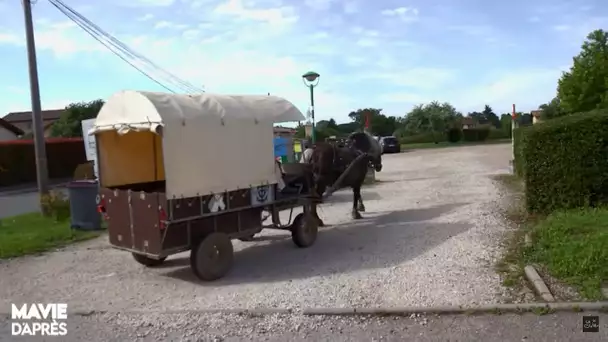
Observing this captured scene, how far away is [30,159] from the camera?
1291 inches

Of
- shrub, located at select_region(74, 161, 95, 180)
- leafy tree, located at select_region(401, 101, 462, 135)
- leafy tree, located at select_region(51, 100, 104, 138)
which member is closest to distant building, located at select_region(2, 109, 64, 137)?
leafy tree, located at select_region(51, 100, 104, 138)

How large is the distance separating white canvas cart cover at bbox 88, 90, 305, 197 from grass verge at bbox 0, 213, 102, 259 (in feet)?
10.3

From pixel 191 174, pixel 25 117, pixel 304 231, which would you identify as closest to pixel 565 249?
pixel 304 231

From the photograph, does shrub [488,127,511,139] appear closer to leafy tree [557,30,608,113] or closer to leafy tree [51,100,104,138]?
leafy tree [557,30,608,113]

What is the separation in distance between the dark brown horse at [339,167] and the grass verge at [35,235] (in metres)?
4.72

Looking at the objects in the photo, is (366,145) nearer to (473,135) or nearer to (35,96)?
(35,96)

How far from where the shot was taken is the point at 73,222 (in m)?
12.0

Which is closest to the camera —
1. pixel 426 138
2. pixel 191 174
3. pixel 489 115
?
pixel 191 174

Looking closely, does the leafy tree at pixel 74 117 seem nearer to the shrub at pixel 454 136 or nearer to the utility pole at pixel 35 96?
the shrub at pixel 454 136

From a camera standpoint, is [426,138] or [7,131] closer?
[7,131]

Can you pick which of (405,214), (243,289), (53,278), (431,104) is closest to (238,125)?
(243,289)

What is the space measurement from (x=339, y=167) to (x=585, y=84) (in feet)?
112

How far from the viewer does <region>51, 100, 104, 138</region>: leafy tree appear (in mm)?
59125

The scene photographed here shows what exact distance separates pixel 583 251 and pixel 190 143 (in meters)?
5.08
